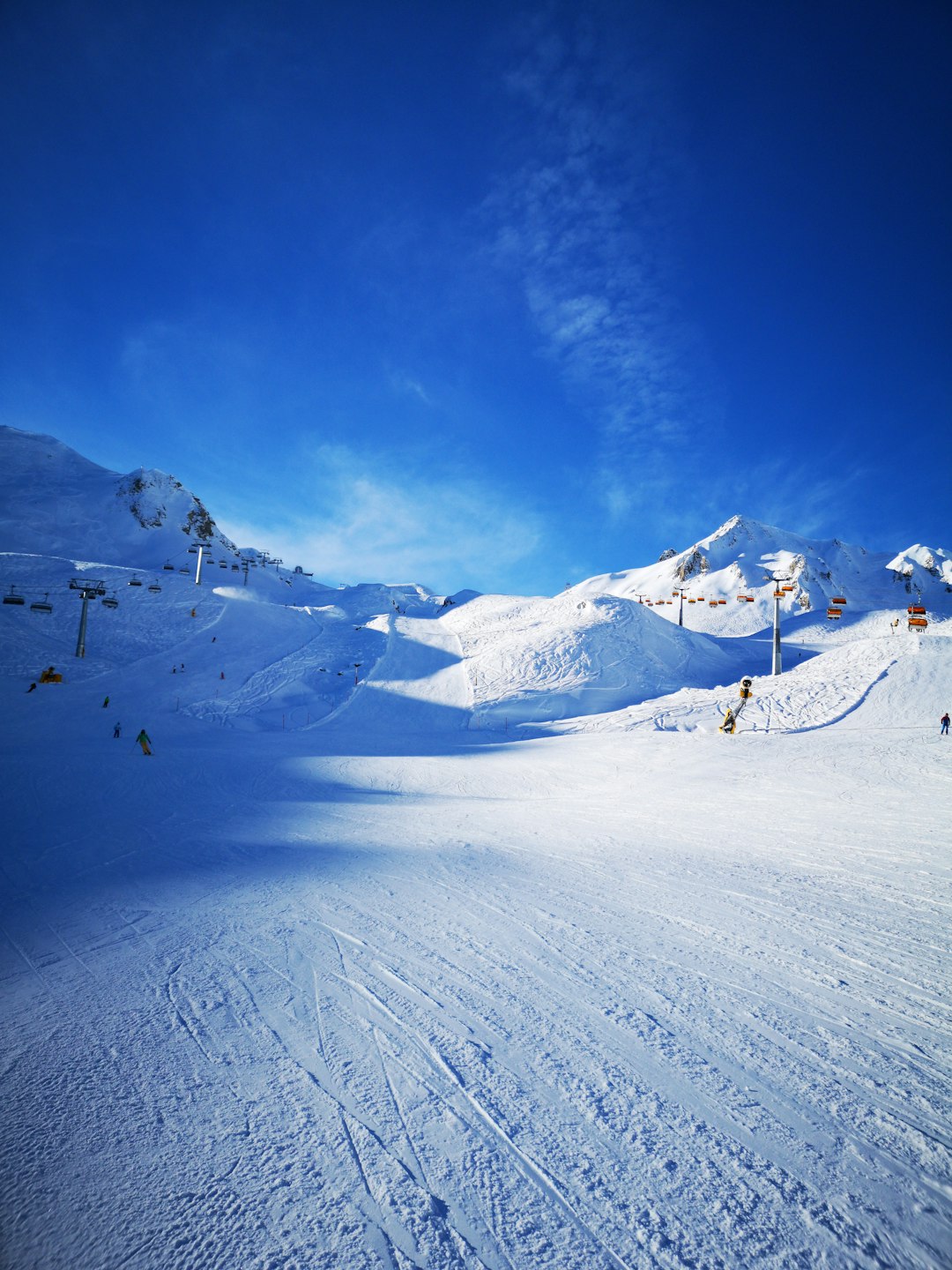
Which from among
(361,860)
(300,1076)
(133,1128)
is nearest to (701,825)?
(361,860)

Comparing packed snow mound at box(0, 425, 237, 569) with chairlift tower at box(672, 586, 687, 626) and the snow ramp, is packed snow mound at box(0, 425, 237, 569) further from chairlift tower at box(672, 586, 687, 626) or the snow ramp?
chairlift tower at box(672, 586, 687, 626)

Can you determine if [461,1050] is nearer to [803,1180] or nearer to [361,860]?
[803,1180]

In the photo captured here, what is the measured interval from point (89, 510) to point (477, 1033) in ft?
418

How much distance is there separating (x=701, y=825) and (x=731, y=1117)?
8.68m

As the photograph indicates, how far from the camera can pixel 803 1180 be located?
106 inches

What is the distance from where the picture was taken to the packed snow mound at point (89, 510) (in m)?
89.6

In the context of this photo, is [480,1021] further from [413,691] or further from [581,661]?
[581,661]

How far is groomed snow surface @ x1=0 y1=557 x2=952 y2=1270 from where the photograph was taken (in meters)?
2.45

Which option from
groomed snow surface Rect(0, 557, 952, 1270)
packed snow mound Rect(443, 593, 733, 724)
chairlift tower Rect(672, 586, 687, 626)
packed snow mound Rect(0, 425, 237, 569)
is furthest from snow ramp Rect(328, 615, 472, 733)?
packed snow mound Rect(0, 425, 237, 569)

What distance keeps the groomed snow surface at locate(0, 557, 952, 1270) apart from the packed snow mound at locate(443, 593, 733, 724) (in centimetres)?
2421

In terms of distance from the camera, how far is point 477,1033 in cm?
392

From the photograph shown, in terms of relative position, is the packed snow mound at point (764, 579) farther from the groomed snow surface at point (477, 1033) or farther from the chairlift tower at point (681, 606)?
the groomed snow surface at point (477, 1033)

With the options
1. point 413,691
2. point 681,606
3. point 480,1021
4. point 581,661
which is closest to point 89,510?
point 413,691

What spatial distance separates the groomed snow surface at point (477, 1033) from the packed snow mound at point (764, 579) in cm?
7907
